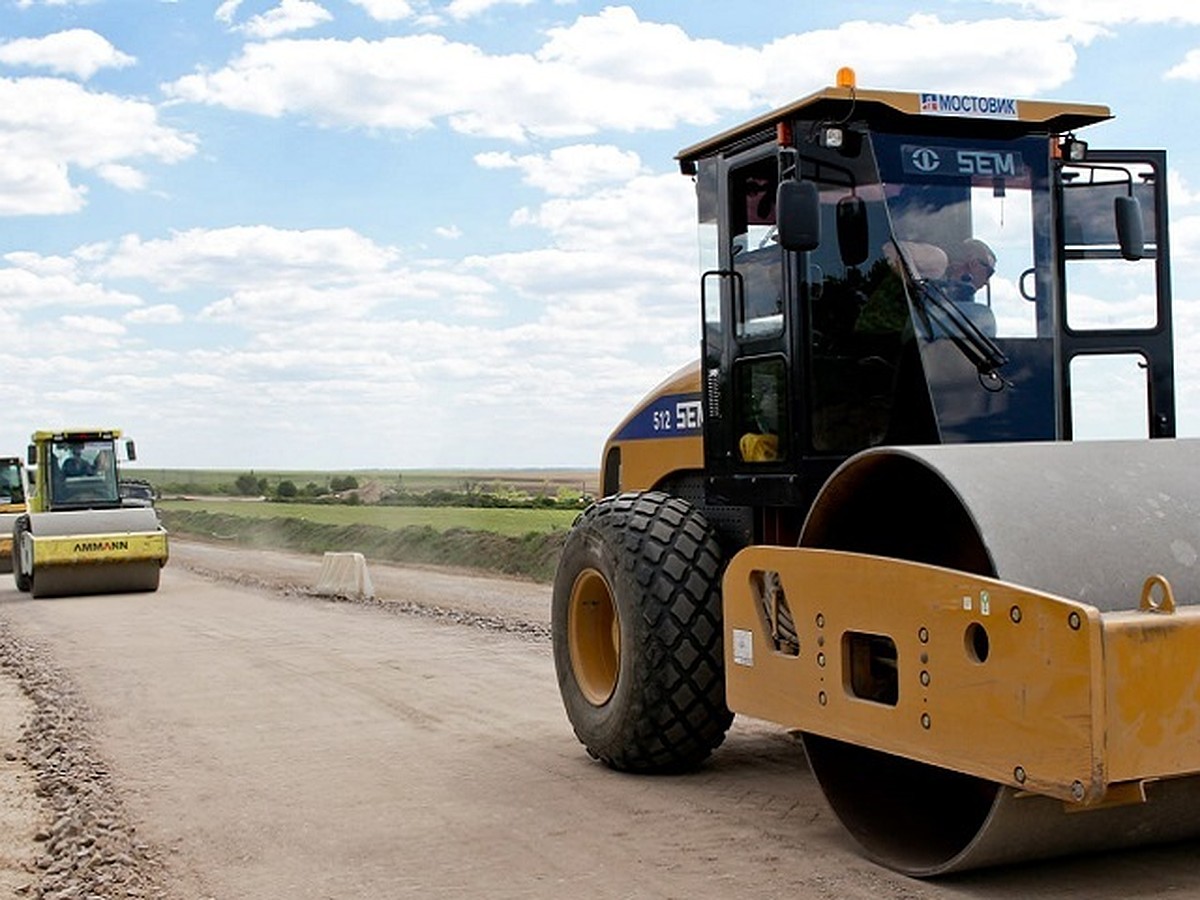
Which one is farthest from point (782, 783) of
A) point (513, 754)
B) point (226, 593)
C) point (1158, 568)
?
point (226, 593)

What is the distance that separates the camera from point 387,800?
24.1 feet

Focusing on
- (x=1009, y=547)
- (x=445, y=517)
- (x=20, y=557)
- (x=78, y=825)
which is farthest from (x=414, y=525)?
(x=1009, y=547)

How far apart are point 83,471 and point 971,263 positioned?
2029 centimetres

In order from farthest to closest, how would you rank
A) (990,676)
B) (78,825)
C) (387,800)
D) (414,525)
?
1. (414,525)
2. (387,800)
3. (78,825)
4. (990,676)

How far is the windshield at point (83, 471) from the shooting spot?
24344mm

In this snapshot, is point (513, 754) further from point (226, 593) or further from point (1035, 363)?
point (226, 593)

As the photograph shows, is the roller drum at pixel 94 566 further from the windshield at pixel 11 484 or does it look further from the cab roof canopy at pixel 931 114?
the cab roof canopy at pixel 931 114

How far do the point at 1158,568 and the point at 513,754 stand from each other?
4.15 m

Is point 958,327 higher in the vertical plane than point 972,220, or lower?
lower

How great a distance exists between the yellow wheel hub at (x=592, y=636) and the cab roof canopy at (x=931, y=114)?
7.88 ft

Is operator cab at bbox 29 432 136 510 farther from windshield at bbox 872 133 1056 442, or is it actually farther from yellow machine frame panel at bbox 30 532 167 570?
windshield at bbox 872 133 1056 442

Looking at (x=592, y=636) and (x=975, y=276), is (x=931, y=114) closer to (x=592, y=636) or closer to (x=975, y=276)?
(x=975, y=276)

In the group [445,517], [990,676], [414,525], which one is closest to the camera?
[990,676]

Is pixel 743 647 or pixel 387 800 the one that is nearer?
pixel 743 647
